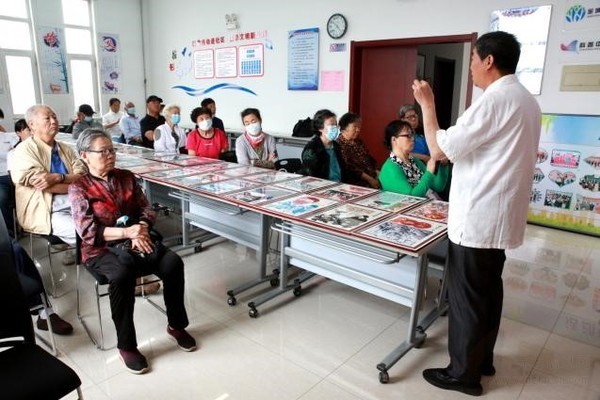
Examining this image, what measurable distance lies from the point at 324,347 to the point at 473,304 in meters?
0.85

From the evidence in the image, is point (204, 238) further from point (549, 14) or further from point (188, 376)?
point (549, 14)

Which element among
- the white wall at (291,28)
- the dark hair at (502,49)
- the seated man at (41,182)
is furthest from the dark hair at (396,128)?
the white wall at (291,28)

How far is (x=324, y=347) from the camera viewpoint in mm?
2238

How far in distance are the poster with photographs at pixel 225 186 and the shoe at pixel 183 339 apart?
2.91 feet

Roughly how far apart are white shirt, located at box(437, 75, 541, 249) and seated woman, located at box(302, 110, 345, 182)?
5.17 ft

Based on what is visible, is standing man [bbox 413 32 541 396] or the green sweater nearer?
standing man [bbox 413 32 541 396]

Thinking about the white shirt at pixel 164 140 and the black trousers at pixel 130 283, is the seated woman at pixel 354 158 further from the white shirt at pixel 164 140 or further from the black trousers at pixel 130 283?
the white shirt at pixel 164 140

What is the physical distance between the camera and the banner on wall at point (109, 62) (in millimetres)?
8203

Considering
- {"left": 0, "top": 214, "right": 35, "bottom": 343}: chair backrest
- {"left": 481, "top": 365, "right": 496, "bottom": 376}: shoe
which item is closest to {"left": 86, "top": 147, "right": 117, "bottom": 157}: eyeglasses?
{"left": 0, "top": 214, "right": 35, "bottom": 343}: chair backrest

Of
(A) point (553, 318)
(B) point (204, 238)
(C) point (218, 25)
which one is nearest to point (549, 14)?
(A) point (553, 318)

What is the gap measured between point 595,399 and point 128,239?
7.78 feet

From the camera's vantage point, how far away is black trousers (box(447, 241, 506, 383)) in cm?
173

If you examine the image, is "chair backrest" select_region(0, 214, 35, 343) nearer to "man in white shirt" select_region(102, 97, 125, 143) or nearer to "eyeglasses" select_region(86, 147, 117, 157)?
"eyeglasses" select_region(86, 147, 117, 157)

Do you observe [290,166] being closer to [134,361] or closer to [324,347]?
[324,347]
